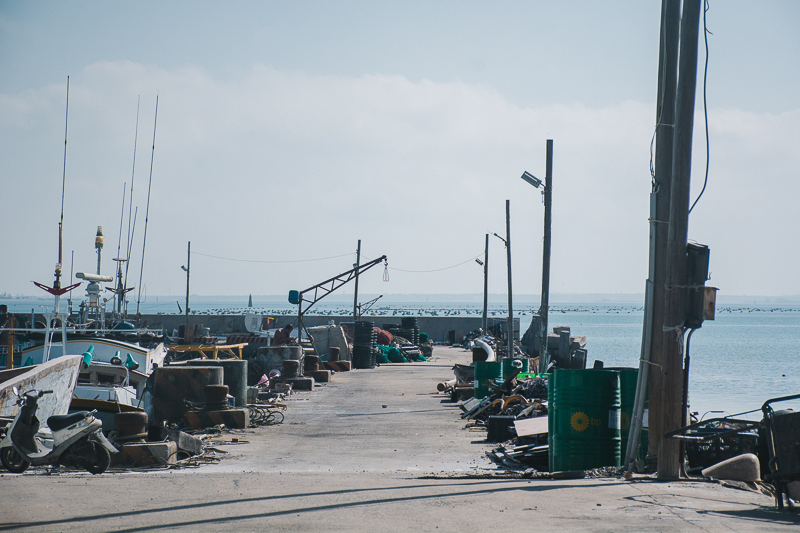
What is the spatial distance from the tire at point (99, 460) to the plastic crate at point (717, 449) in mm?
7198

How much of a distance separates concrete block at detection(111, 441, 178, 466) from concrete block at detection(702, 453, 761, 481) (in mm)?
6873

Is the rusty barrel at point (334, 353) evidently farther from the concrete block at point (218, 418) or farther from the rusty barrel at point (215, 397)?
the rusty barrel at point (215, 397)

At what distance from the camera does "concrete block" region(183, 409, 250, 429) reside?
552 inches

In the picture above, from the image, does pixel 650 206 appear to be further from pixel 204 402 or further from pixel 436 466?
pixel 204 402

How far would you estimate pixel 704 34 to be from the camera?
8.58m

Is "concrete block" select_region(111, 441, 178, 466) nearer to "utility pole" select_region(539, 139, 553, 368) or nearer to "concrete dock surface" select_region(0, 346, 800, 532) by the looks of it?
"concrete dock surface" select_region(0, 346, 800, 532)

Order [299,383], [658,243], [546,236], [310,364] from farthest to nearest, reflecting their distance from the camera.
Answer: [310,364] < [546,236] < [299,383] < [658,243]

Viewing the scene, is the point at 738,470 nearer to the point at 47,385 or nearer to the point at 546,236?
the point at 47,385

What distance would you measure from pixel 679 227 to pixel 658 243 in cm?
37

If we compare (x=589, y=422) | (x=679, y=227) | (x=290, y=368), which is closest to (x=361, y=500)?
(x=589, y=422)

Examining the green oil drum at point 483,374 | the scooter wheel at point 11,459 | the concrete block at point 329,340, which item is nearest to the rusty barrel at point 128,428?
the scooter wheel at point 11,459

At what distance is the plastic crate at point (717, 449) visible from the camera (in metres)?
9.90

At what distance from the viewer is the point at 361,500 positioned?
23.1 feet

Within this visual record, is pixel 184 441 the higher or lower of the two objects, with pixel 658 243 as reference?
lower
